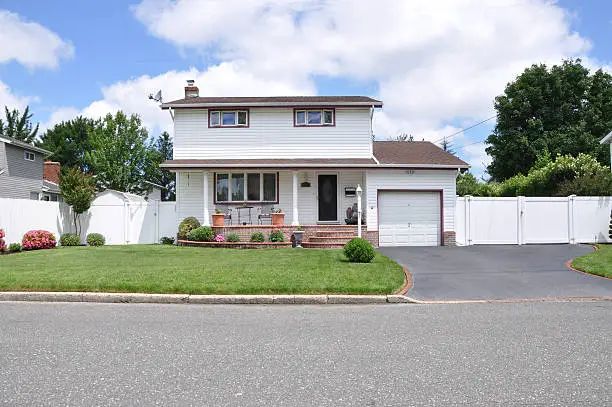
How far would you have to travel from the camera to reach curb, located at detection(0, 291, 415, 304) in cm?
862

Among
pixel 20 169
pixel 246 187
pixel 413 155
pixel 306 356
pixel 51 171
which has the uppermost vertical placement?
pixel 51 171

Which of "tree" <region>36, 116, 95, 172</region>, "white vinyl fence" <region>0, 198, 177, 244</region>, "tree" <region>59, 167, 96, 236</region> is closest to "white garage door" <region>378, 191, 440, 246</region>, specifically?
"white vinyl fence" <region>0, 198, 177, 244</region>

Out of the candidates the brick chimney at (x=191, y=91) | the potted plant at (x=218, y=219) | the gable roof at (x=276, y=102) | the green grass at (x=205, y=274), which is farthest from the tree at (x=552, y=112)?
the green grass at (x=205, y=274)

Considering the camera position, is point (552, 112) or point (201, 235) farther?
point (552, 112)

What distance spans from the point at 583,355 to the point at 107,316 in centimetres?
663

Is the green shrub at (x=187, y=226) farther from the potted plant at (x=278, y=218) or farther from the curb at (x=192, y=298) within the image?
the curb at (x=192, y=298)

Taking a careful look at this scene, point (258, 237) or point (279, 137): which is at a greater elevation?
point (279, 137)

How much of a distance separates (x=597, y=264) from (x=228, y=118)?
1508 centimetres

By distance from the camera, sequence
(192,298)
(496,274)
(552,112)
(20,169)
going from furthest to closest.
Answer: (552,112) < (20,169) < (496,274) < (192,298)

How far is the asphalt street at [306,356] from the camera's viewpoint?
4141 millimetres

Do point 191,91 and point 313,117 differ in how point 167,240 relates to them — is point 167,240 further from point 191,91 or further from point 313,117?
point 313,117

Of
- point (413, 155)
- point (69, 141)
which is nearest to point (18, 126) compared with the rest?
point (69, 141)

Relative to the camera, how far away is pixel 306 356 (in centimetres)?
528

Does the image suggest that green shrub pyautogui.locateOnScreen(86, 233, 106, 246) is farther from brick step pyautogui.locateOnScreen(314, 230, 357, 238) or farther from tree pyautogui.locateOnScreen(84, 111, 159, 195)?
tree pyautogui.locateOnScreen(84, 111, 159, 195)
